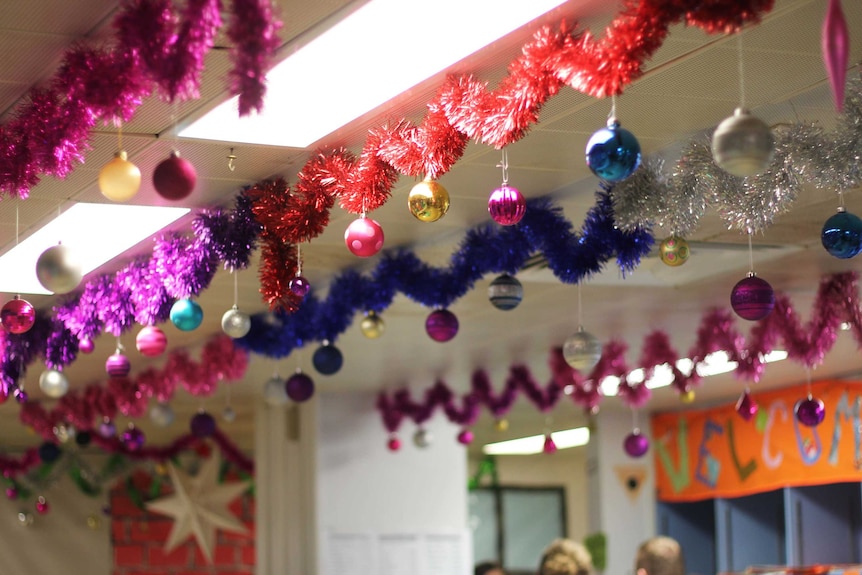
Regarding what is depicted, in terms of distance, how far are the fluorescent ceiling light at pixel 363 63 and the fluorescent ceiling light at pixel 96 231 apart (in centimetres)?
102

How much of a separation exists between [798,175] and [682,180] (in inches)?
15.0

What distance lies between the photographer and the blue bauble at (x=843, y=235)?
410 cm

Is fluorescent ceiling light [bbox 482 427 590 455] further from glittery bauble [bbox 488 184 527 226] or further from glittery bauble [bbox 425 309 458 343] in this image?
glittery bauble [bbox 488 184 527 226]

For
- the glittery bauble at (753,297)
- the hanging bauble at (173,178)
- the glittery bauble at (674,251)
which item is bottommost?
the glittery bauble at (753,297)

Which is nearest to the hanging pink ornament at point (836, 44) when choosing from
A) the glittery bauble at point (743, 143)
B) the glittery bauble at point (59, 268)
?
the glittery bauble at point (743, 143)

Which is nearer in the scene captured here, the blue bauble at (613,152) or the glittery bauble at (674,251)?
the blue bauble at (613,152)

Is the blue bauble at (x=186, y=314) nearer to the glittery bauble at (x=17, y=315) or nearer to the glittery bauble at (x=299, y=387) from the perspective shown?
the glittery bauble at (x=17, y=315)

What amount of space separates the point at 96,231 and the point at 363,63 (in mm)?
2085

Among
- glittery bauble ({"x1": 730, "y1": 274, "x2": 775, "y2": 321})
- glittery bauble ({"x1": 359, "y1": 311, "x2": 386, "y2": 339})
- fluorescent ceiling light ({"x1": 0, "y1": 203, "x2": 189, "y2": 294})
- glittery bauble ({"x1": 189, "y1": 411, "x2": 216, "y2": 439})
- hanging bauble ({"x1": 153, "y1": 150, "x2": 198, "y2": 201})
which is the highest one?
fluorescent ceiling light ({"x1": 0, "y1": 203, "x2": 189, "y2": 294})

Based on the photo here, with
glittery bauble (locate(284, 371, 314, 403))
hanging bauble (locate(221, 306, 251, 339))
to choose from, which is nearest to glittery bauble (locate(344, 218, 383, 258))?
hanging bauble (locate(221, 306, 251, 339))

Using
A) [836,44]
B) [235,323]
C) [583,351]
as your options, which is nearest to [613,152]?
[836,44]

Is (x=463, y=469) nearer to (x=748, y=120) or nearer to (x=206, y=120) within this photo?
(x=206, y=120)

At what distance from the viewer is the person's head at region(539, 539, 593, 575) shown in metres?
7.38

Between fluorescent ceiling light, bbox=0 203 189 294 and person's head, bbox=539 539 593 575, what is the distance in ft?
10.4
